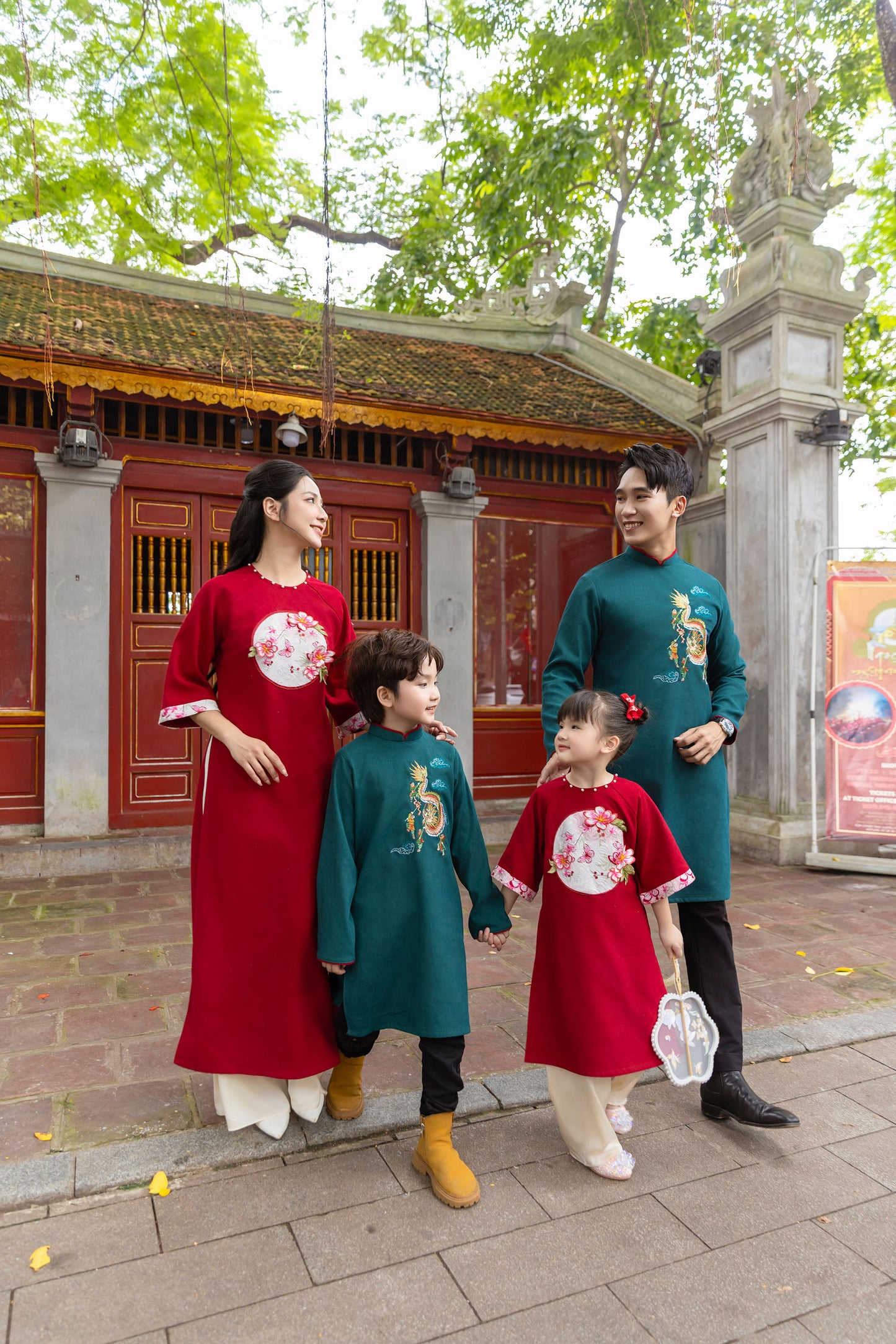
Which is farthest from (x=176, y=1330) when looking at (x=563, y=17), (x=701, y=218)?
(x=701, y=218)

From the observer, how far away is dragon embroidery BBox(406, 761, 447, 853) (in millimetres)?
2270

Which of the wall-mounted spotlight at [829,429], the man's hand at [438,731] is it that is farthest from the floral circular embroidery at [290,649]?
the wall-mounted spotlight at [829,429]

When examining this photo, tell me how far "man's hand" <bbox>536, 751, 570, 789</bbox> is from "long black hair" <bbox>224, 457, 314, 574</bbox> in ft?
3.52

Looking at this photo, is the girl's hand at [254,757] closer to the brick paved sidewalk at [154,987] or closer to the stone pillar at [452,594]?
the brick paved sidewalk at [154,987]

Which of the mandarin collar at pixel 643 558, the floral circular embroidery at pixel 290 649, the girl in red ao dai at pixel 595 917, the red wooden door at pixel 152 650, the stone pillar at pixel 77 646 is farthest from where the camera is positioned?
the red wooden door at pixel 152 650

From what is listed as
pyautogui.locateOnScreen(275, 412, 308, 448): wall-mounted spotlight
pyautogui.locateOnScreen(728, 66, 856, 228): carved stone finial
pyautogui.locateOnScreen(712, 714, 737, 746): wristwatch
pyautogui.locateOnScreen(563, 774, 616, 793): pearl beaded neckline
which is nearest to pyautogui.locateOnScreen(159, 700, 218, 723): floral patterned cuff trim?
pyautogui.locateOnScreen(563, 774, 616, 793): pearl beaded neckline

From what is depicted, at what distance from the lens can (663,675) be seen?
2568mm

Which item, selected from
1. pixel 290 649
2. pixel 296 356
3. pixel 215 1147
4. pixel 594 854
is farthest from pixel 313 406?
pixel 215 1147

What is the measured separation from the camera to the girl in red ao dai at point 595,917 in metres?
2.22

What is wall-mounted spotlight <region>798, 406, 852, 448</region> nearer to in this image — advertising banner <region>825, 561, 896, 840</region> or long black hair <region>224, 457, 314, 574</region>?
advertising banner <region>825, 561, 896, 840</region>

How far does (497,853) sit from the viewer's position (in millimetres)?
6863

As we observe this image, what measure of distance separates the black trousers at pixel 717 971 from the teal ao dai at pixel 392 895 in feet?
2.27

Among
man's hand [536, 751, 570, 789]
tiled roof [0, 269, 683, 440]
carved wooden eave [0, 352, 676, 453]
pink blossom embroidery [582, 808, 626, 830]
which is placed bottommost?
pink blossom embroidery [582, 808, 626, 830]

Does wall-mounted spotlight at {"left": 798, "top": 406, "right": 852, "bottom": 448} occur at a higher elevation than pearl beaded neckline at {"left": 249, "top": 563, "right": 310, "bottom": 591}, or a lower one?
higher
